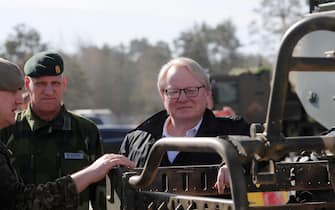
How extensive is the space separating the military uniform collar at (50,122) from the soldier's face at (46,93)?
0.10ft

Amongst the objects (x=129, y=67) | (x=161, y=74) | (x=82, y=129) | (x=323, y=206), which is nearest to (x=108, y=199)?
(x=323, y=206)

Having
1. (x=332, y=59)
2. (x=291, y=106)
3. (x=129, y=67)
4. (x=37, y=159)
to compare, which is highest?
(x=332, y=59)

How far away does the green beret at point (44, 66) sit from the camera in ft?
12.8

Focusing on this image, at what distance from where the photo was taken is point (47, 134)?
3951 mm

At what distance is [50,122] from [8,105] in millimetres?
1050

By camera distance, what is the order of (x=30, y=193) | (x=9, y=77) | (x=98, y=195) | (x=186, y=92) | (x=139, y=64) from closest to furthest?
(x=30, y=193) < (x=9, y=77) < (x=186, y=92) < (x=98, y=195) < (x=139, y=64)

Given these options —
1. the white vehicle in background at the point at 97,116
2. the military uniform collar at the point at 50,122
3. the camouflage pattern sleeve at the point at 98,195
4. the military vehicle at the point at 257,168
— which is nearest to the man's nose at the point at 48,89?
the military uniform collar at the point at 50,122

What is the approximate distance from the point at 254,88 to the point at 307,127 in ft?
5.83

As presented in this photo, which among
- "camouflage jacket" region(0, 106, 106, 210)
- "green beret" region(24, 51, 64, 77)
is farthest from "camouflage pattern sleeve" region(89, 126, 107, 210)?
"green beret" region(24, 51, 64, 77)

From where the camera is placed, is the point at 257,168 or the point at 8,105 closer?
the point at 257,168

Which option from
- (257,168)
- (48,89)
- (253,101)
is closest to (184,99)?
(48,89)

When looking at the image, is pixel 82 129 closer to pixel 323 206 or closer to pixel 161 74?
pixel 161 74

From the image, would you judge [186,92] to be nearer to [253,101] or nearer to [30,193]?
[30,193]

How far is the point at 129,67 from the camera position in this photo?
2785 inches
